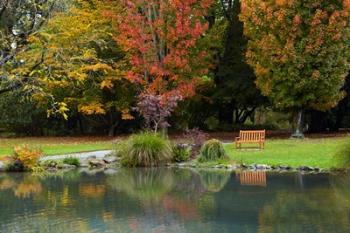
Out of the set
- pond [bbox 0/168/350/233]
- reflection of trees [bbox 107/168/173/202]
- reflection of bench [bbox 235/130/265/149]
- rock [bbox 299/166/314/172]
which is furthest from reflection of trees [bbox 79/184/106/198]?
reflection of bench [bbox 235/130/265/149]

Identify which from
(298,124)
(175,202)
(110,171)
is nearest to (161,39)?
(298,124)

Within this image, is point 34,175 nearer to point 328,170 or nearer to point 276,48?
point 328,170

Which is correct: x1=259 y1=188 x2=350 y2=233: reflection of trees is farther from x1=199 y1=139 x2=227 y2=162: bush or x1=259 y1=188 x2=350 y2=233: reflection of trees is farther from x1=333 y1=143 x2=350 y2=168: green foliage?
x1=199 y1=139 x2=227 y2=162: bush

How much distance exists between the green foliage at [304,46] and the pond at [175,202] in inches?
398

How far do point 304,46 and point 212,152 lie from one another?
899cm

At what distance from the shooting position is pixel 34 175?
59.1ft

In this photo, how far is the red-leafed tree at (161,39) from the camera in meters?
27.6

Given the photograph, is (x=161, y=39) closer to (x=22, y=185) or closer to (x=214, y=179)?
(x=214, y=179)

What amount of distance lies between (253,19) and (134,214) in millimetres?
17648

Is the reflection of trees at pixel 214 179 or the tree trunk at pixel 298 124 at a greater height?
the tree trunk at pixel 298 124

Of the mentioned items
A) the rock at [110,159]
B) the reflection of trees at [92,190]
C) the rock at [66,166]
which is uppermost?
the rock at [110,159]

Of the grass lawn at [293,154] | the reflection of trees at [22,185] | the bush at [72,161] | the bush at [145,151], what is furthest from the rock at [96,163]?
the grass lawn at [293,154]

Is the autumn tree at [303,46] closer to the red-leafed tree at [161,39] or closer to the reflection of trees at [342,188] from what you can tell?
the red-leafed tree at [161,39]

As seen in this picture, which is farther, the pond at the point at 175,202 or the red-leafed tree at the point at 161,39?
the red-leafed tree at the point at 161,39
